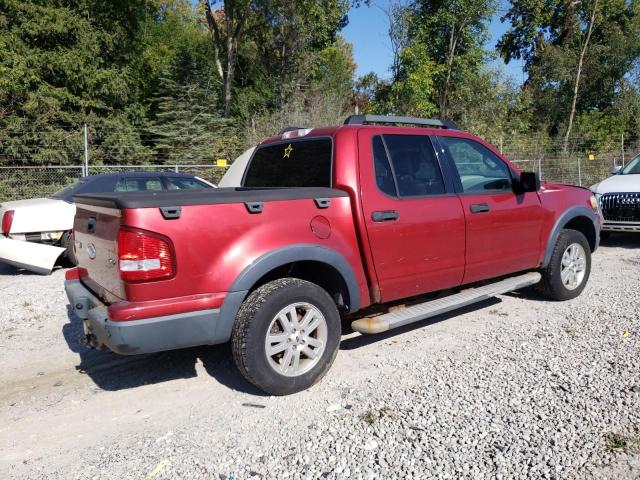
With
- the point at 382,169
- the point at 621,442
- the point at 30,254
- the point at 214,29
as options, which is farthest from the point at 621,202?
the point at 214,29

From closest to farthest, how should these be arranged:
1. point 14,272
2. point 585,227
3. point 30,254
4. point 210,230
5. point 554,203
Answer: point 210,230 → point 554,203 → point 585,227 → point 30,254 → point 14,272

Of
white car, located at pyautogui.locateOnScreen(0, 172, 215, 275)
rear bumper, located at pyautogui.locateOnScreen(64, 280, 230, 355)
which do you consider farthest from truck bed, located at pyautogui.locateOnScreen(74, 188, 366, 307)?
white car, located at pyautogui.locateOnScreen(0, 172, 215, 275)

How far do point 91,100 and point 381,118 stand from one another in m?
19.4

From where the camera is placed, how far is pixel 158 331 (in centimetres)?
316

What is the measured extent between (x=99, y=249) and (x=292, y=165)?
1727mm

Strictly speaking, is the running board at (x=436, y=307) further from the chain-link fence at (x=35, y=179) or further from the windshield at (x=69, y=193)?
the chain-link fence at (x=35, y=179)

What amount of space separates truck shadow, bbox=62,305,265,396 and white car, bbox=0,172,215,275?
3.27 m

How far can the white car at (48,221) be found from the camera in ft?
24.5

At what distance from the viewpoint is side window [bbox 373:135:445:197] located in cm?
419

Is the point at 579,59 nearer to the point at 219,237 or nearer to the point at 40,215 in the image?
the point at 40,215

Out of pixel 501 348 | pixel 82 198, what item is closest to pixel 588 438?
pixel 501 348

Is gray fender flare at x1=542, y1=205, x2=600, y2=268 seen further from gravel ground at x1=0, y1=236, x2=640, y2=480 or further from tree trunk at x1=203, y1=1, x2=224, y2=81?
tree trunk at x1=203, y1=1, x2=224, y2=81

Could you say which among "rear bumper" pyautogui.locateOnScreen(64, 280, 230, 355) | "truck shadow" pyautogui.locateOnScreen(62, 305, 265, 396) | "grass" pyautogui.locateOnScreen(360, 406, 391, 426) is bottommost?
"grass" pyautogui.locateOnScreen(360, 406, 391, 426)

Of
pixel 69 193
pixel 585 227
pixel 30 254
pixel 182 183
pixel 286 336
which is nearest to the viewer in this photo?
pixel 286 336
